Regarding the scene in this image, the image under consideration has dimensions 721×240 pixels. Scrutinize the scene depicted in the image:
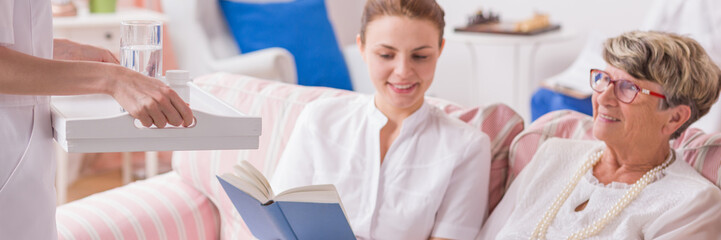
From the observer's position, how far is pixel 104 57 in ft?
4.39

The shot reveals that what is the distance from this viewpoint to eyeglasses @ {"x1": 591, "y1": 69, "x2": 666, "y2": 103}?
150 cm

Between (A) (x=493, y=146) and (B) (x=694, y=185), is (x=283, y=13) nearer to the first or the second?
(A) (x=493, y=146)

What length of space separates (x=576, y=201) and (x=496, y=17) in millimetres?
2444

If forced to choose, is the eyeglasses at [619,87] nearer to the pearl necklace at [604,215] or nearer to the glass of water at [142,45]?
the pearl necklace at [604,215]

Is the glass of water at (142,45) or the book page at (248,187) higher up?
the glass of water at (142,45)

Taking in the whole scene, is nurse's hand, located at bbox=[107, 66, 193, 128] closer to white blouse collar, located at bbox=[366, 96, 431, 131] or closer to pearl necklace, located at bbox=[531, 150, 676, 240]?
white blouse collar, located at bbox=[366, 96, 431, 131]

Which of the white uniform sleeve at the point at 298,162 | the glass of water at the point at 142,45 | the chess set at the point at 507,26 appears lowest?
the white uniform sleeve at the point at 298,162

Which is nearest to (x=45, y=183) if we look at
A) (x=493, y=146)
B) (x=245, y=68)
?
(x=493, y=146)

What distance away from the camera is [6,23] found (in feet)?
3.50

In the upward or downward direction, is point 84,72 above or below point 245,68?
above

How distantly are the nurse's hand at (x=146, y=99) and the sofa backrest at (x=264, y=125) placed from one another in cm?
82

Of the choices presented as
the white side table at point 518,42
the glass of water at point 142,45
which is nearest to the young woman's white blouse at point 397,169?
the glass of water at point 142,45

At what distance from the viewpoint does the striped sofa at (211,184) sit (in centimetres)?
179

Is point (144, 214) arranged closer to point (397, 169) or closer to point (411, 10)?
point (397, 169)
